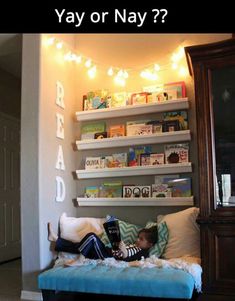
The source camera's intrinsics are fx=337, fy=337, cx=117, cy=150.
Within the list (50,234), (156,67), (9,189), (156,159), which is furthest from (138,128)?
(9,189)

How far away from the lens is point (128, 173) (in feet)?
10.4

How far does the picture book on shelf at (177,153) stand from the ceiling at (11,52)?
5.72 feet

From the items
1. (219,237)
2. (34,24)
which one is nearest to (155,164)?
(219,237)

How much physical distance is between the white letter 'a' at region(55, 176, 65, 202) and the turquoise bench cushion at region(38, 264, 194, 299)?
28.7 inches

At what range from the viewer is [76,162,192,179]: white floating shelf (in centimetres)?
299

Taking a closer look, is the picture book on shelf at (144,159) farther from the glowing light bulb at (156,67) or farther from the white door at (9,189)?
the white door at (9,189)

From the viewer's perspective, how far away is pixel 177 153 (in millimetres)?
3043

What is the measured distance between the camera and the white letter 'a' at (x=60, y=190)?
9.97 feet

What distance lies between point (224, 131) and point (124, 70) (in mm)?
1326

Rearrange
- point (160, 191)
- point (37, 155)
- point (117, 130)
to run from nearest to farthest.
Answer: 1. point (37, 155)
2. point (160, 191)
3. point (117, 130)

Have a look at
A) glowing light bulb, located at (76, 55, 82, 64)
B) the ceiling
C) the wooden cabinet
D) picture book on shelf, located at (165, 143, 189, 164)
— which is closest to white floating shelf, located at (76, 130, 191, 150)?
picture book on shelf, located at (165, 143, 189, 164)

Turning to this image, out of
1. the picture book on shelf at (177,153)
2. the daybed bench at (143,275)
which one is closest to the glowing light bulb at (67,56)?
the picture book on shelf at (177,153)

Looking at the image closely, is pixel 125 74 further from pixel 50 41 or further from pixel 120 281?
pixel 120 281

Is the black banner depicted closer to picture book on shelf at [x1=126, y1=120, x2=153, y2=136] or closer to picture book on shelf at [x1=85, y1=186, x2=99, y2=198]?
picture book on shelf at [x1=126, y1=120, x2=153, y2=136]
